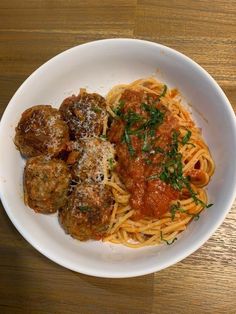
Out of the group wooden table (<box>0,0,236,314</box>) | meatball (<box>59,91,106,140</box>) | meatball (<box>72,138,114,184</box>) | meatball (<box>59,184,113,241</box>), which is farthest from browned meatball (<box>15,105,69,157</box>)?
wooden table (<box>0,0,236,314</box>)

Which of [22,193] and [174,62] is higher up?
[174,62]

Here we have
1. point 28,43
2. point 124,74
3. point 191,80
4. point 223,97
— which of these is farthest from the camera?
point 28,43

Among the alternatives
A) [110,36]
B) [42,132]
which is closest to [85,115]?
[42,132]

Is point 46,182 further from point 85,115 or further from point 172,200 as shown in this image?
point 172,200

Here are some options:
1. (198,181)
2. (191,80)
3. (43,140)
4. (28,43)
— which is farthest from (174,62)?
(28,43)

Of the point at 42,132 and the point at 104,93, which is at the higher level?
the point at 104,93

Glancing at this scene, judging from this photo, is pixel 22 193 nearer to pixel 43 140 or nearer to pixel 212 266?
pixel 43 140
